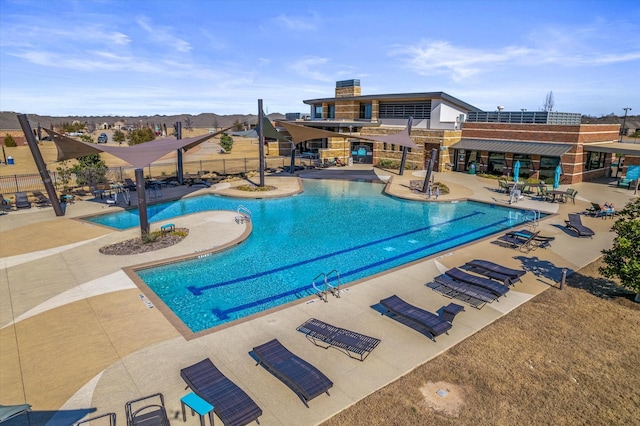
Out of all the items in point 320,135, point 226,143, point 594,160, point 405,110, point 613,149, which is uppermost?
point 405,110

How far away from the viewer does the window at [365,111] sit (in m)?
40.8

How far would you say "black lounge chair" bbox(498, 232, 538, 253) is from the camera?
1502 cm

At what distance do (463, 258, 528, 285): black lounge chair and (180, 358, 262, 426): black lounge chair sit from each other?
27.8 ft

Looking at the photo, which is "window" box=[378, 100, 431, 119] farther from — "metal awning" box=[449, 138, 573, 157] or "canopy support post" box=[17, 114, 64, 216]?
"canopy support post" box=[17, 114, 64, 216]

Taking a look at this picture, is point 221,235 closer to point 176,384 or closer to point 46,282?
point 46,282

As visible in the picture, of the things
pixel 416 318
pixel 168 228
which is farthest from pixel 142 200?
pixel 416 318

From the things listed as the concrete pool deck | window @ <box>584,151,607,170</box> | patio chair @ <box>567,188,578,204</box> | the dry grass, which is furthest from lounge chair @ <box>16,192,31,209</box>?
window @ <box>584,151,607,170</box>

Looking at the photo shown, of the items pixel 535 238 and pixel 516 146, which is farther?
pixel 516 146

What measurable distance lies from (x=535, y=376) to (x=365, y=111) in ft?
121

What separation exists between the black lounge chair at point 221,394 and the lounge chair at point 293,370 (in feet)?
2.72

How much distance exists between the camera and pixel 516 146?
29938mm

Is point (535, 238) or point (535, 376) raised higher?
point (535, 238)

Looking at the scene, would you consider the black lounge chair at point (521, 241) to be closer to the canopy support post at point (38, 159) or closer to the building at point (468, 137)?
the building at point (468, 137)

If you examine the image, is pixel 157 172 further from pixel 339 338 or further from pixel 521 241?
pixel 339 338
